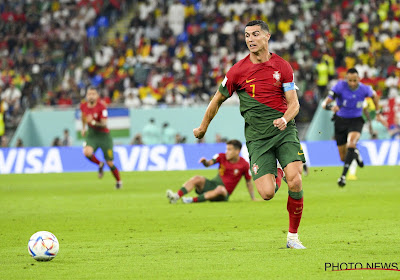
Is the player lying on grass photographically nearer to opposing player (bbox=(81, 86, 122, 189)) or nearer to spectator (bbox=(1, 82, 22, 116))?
opposing player (bbox=(81, 86, 122, 189))

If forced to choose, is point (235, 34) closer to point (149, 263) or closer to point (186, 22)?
point (186, 22)

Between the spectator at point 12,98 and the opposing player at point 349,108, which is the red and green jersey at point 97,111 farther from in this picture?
the spectator at point 12,98

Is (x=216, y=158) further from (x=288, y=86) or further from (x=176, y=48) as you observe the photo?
(x=176, y=48)

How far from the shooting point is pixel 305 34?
113 feet

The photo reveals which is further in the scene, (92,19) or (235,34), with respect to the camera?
(92,19)

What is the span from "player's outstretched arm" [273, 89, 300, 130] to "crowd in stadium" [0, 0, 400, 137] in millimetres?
20928

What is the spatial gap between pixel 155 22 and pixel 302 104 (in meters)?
10.6

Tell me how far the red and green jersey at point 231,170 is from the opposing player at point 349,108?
3.52 m

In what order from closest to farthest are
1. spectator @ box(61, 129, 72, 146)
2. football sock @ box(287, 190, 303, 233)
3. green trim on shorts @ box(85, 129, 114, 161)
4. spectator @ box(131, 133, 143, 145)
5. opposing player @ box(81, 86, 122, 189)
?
football sock @ box(287, 190, 303, 233), opposing player @ box(81, 86, 122, 189), green trim on shorts @ box(85, 129, 114, 161), spectator @ box(131, 133, 143, 145), spectator @ box(61, 129, 72, 146)

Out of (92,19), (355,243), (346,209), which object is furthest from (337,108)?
(92,19)

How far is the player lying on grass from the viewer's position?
15.9 m

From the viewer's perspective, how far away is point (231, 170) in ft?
52.5

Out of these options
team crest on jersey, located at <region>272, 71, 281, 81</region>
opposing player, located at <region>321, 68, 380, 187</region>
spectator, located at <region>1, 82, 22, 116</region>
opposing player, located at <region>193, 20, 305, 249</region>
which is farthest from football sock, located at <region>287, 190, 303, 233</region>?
spectator, located at <region>1, 82, 22, 116</region>

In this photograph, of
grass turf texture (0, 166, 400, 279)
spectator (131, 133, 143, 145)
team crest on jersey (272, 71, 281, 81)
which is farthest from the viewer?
spectator (131, 133, 143, 145)
